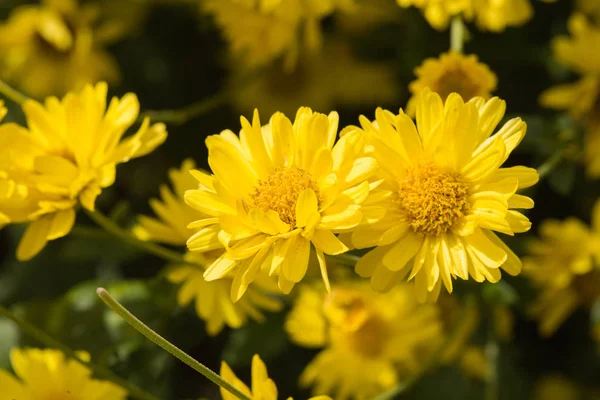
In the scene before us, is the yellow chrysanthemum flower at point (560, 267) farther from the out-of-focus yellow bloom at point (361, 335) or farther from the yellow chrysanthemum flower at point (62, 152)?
the yellow chrysanthemum flower at point (62, 152)

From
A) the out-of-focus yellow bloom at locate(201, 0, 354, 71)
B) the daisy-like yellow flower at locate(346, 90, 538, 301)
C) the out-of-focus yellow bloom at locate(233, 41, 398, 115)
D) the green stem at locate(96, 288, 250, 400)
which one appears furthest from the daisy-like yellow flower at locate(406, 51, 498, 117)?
the out-of-focus yellow bloom at locate(233, 41, 398, 115)

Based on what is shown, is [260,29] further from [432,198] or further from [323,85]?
[432,198]

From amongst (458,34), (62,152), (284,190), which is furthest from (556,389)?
(62,152)

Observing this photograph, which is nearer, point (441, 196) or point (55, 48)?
point (441, 196)

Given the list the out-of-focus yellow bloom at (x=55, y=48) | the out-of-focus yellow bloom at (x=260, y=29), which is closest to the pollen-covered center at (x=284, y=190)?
the out-of-focus yellow bloom at (x=260, y=29)

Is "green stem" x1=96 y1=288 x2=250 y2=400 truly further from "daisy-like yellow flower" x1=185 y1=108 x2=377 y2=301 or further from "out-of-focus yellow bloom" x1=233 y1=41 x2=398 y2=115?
"out-of-focus yellow bloom" x1=233 y1=41 x2=398 y2=115

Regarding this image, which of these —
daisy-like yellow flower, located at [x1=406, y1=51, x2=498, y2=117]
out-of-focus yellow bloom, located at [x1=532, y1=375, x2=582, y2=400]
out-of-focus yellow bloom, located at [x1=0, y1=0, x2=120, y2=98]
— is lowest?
out-of-focus yellow bloom, located at [x1=532, y1=375, x2=582, y2=400]
